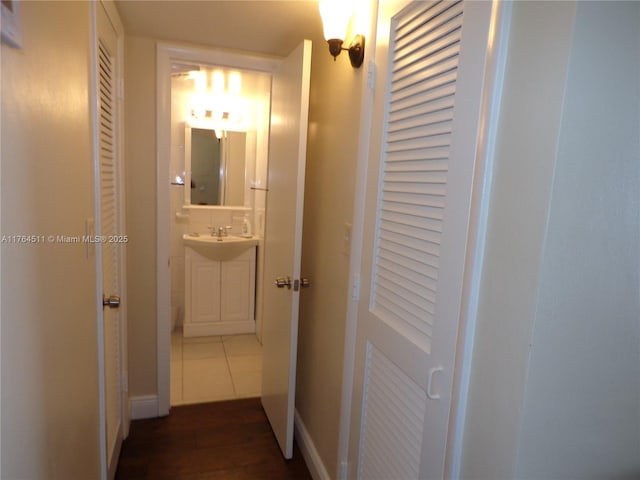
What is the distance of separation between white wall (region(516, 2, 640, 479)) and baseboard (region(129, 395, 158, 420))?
2.17 metres

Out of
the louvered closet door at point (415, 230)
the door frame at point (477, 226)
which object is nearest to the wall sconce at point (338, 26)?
the louvered closet door at point (415, 230)

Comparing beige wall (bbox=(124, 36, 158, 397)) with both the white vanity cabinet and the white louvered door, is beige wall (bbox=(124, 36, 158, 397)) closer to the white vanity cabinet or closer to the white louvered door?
the white louvered door

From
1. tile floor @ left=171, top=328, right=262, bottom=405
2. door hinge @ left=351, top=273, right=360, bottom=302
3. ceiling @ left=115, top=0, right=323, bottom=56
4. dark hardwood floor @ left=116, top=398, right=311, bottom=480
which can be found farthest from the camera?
tile floor @ left=171, top=328, right=262, bottom=405

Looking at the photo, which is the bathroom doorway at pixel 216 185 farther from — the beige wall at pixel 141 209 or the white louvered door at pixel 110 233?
the white louvered door at pixel 110 233

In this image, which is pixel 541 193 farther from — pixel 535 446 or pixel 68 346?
pixel 68 346

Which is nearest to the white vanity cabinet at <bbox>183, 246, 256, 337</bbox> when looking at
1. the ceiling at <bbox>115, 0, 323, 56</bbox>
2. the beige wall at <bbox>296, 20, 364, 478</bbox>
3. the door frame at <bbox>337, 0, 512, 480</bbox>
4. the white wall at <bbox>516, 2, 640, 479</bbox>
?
the beige wall at <bbox>296, 20, 364, 478</bbox>

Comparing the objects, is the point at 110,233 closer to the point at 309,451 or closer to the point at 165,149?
the point at 165,149

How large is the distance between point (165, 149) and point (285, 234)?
32.9 inches

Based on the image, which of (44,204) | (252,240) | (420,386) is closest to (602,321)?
(420,386)

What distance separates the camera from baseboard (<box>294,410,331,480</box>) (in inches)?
73.8

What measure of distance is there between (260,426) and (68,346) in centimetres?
155

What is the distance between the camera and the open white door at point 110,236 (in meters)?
1.61

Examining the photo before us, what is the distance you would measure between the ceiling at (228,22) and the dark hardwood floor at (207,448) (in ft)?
7.02

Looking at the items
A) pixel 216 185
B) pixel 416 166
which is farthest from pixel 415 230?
pixel 216 185
